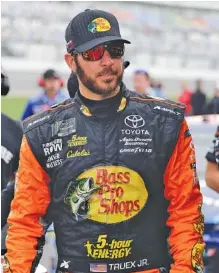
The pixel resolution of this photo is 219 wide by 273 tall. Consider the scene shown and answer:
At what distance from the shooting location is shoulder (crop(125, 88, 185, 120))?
134 inches

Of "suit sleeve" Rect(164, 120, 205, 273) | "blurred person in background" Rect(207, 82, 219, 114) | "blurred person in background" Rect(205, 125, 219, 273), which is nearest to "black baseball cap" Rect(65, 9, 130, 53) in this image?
"suit sleeve" Rect(164, 120, 205, 273)

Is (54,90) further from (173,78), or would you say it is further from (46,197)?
(173,78)

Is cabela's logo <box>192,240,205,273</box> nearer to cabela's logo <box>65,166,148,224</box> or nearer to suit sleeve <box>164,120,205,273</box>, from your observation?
suit sleeve <box>164,120,205,273</box>

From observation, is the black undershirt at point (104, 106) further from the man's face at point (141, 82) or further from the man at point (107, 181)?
the man's face at point (141, 82)

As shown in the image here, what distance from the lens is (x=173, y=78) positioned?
4291 cm

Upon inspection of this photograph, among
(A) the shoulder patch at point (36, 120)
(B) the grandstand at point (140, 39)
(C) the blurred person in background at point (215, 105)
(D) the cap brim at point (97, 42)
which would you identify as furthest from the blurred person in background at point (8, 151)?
(B) the grandstand at point (140, 39)

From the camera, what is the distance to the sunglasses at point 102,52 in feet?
11.0

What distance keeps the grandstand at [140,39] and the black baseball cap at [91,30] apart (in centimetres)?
3415

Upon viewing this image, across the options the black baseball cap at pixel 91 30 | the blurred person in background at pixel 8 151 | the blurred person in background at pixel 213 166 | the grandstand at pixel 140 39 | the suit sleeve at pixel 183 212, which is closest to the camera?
the suit sleeve at pixel 183 212

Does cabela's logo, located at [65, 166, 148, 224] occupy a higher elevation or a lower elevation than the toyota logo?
lower

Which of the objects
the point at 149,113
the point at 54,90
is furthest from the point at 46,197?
the point at 54,90

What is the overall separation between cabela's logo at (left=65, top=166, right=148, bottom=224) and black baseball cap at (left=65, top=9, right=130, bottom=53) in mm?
521

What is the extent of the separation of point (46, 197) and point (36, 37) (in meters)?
39.9

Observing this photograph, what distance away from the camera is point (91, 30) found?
11.1ft
